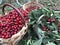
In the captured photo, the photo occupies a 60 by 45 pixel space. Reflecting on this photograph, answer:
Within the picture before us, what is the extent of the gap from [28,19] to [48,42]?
0.95ft

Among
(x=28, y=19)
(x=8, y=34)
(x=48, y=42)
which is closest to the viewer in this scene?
(x=48, y=42)

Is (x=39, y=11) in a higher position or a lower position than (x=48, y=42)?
higher

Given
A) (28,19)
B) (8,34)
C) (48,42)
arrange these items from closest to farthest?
(48,42) → (8,34) → (28,19)

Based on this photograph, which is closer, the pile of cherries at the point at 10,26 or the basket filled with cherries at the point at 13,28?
the basket filled with cherries at the point at 13,28

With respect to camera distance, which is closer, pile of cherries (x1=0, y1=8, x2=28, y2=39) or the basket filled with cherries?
the basket filled with cherries

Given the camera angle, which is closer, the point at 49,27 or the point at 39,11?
the point at 49,27

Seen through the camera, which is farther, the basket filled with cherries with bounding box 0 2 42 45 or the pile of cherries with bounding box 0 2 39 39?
the pile of cherries with bounding box 0 2 39 39

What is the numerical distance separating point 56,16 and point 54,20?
51 millimetres

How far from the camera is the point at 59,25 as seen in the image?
4.48 ft

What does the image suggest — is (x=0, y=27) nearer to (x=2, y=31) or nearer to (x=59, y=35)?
(x=2, y=31)

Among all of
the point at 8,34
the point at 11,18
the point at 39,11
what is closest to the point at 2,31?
the point at 8,34

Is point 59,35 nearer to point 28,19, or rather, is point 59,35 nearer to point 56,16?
point 56,16

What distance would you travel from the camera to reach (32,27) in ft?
4.38

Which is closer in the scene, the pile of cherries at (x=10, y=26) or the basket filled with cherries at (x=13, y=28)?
the basket filled with cherries at (x=13, y=28)
